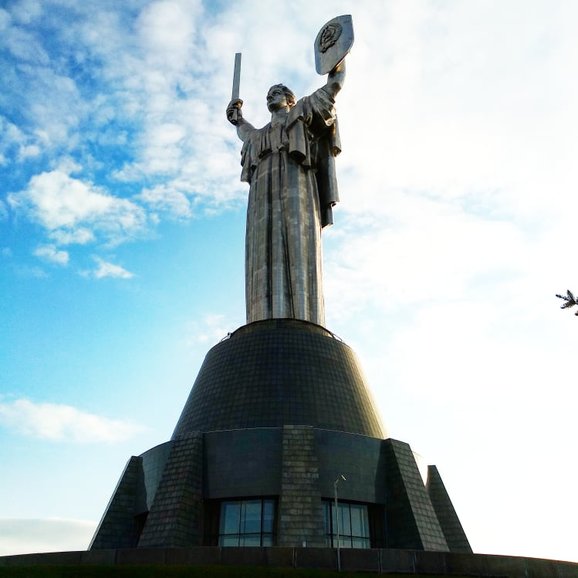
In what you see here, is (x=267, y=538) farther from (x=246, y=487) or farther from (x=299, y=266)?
(x=299, y=266)

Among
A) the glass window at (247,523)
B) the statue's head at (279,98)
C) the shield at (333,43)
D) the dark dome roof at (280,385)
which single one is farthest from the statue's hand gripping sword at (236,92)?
the glass window at (247,523)

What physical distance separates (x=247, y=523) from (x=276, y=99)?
2267cm

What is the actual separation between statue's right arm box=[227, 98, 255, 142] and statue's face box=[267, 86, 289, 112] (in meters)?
1.81

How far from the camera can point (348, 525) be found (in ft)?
72.6

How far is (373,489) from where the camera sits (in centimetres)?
2303

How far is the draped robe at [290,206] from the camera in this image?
31062mm

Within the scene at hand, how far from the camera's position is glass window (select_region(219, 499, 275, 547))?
21406mm

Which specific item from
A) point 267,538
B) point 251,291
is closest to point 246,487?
point 267,538

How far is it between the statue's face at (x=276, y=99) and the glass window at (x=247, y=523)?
21583 mm

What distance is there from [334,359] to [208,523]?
850 cm

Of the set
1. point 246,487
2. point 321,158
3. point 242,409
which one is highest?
point 321,158

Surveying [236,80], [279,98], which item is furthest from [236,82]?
[279,98]

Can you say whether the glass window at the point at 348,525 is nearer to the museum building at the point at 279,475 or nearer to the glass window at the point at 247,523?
the museum building at the point at 279,475

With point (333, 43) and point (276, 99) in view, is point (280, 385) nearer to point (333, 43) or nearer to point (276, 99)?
point (276, 99)
